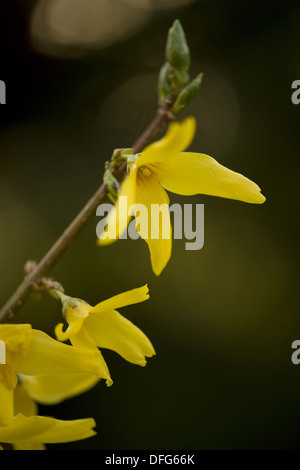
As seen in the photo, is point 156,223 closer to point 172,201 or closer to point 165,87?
point 165,87

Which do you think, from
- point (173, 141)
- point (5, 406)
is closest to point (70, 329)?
point (5, 406)

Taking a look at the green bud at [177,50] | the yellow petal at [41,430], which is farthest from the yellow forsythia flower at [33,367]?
the green bud at [177,50]

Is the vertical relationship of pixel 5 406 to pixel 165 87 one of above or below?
below

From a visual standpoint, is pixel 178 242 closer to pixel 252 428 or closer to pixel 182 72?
pixel 252 428

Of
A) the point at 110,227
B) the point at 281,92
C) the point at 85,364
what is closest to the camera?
the point at 110,227

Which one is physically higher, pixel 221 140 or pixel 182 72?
pixel 221 140

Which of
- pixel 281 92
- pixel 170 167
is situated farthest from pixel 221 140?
pixel 170 167
